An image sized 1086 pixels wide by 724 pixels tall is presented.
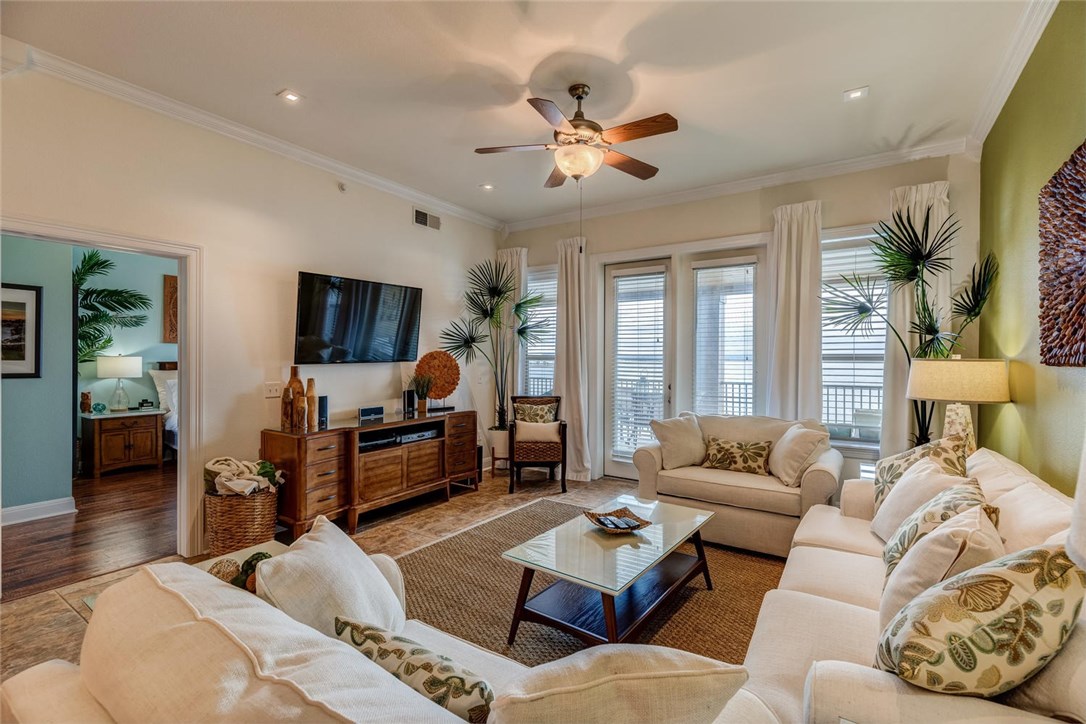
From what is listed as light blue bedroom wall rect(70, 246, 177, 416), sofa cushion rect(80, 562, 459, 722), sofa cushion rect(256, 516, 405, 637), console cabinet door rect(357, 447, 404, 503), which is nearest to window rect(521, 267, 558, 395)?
console cabinet door rect(357, 447, 404, 503)

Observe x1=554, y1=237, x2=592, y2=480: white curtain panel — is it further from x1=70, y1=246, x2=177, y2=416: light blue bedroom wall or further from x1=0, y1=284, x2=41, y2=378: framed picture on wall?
x1=70, y1=246, x2=177, y2=416: light blue bedroom wall

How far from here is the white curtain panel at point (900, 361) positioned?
3756mm

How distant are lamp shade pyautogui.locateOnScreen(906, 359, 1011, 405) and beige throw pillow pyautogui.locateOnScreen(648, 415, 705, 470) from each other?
1.52 meters

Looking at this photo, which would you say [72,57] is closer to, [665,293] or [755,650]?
[755,650]

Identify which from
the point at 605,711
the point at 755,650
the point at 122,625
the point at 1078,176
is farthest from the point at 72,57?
the point at 1078,176

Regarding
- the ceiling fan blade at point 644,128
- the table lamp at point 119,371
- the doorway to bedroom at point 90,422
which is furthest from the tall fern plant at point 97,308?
the ceiling fan blade at point 644,128

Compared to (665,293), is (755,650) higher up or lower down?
lower down

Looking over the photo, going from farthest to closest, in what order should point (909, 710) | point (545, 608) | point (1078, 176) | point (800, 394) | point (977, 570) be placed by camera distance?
point (800, 394) < point (545, 608) < point (1078, 176) < point (977, 570) < point (909, 710)

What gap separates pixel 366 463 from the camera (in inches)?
155

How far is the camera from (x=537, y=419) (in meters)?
5.20

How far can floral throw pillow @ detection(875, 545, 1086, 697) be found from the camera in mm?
1065

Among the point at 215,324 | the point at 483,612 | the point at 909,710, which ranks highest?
the point at 215,324

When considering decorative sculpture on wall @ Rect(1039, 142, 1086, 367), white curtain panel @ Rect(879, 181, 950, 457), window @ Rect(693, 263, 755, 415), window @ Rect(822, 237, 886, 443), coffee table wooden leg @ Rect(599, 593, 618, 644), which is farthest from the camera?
window @ Rect(693, 263, 755, 415)

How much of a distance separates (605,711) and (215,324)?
3.69 metres
